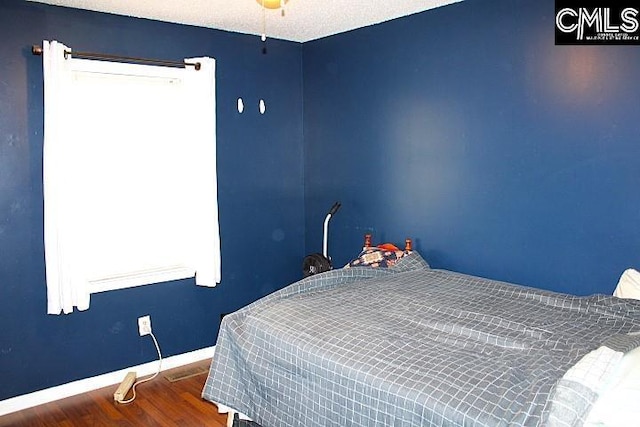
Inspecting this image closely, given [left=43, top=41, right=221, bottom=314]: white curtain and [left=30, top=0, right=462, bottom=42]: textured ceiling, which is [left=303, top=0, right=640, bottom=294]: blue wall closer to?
[left=30, top=0, right=462, bottom=42]: textured ceiling

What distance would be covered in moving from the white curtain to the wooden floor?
58 centimetres

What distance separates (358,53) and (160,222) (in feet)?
6.15

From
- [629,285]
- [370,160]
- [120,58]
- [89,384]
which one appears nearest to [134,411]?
[89,384]

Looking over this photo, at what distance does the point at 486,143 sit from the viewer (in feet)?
10.4

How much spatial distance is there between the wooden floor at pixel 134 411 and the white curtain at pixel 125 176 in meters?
0.58

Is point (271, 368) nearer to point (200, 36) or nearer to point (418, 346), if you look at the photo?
point (418, 346)

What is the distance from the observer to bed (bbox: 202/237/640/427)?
1635 millimetres

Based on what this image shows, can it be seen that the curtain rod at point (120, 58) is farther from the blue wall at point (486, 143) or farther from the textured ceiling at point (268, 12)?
the blue wall at point (486, 143)

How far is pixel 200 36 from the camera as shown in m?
3.80

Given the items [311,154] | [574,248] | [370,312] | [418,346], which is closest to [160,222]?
[311,154]

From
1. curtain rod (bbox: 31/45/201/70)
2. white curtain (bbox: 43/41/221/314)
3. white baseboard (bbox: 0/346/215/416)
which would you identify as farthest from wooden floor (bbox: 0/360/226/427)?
curtain rod (bbox: 31/45/201/70)

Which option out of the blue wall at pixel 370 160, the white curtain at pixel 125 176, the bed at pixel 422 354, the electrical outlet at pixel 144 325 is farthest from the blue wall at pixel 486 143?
the electrical outlet at pixel 144 325

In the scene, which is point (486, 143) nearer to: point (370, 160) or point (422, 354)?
point (370, 160)

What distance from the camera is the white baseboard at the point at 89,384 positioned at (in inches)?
126
